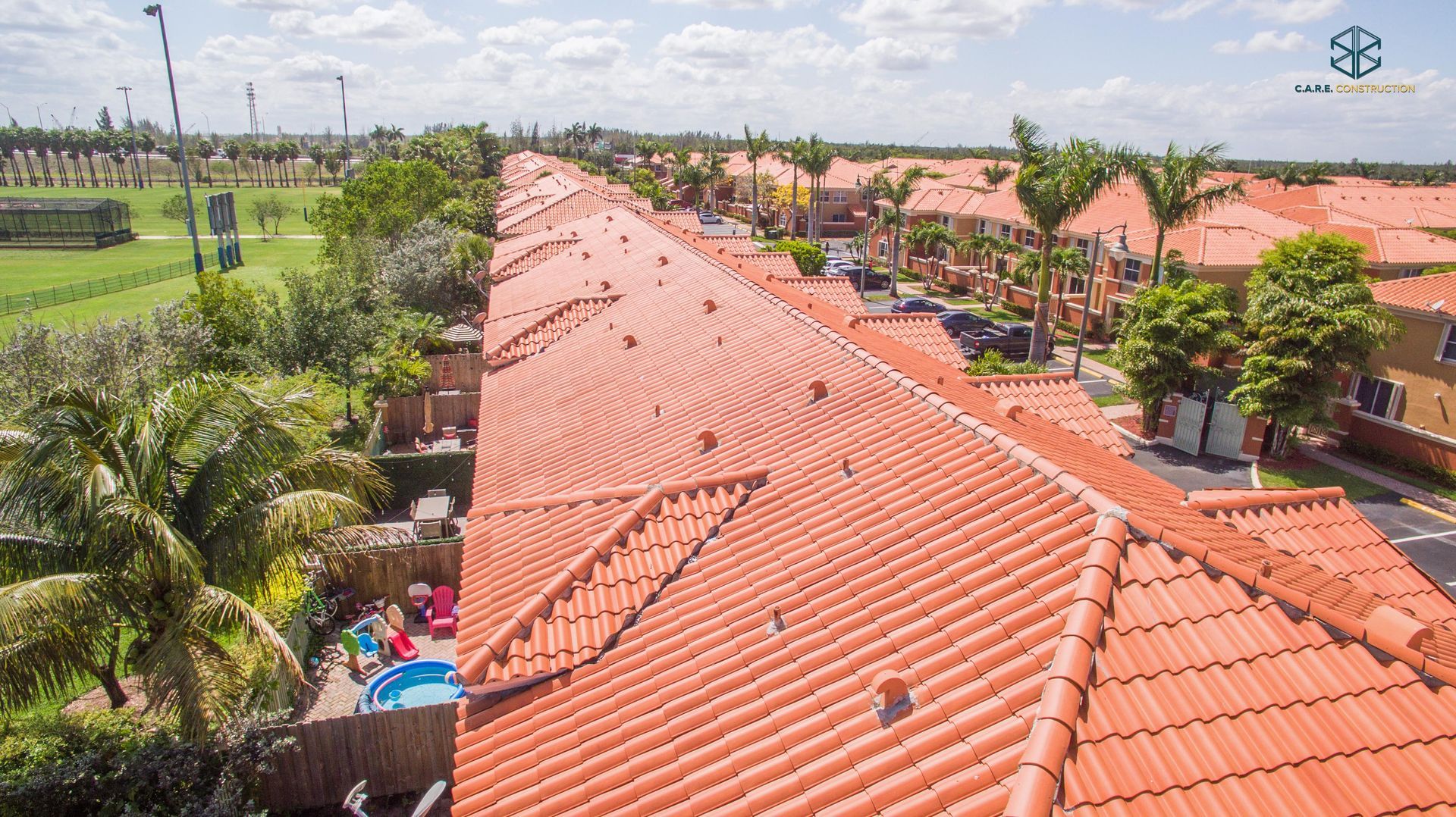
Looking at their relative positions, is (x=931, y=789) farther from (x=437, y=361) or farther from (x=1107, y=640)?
(x=437, y=361)

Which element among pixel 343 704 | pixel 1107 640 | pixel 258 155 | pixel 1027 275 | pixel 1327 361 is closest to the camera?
pixel 1107 640

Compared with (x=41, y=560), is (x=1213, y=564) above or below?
above

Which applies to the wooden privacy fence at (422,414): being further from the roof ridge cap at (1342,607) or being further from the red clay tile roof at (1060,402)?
the roof ridge cap at (1342,607)

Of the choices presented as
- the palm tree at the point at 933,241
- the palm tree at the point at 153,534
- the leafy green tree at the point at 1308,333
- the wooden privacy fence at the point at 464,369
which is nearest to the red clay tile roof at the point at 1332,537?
the palm tree at the point at 153,534

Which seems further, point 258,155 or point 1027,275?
point 258,155

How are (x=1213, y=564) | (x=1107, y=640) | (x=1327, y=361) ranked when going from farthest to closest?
(x=1327, y=361), (x=1213, y=564), (x=1107, y=640)

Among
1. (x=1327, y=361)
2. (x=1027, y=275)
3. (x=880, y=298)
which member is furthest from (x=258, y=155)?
(x=1327, y=361)

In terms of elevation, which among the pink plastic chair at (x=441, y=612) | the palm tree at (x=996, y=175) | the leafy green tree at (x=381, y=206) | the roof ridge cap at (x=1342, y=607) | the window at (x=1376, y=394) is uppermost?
the palm tree at (x=996, y=175)
